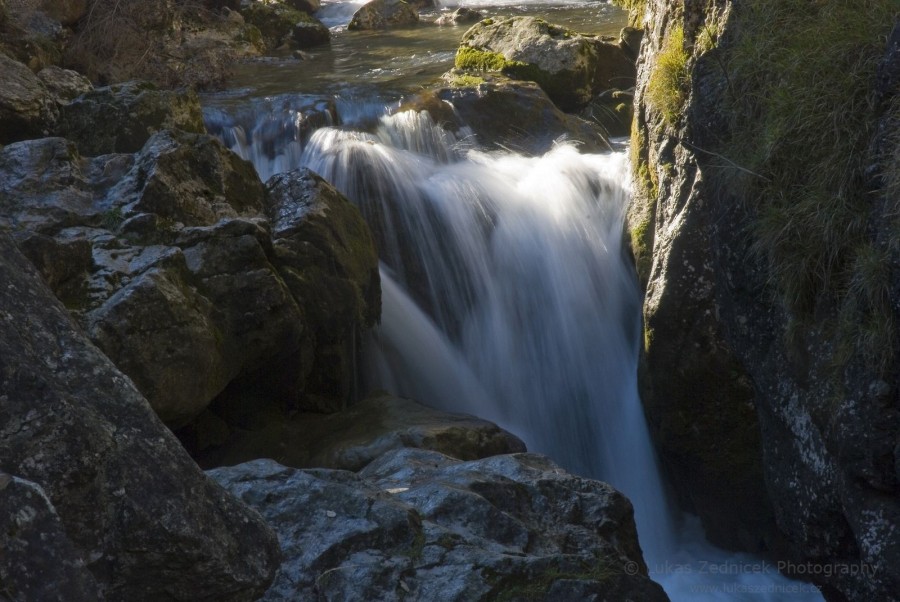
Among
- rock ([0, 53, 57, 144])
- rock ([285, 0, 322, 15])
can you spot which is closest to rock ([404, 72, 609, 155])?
rock ([0, 53, 57, 144])

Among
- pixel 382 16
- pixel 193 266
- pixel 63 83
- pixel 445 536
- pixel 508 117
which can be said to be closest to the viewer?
pixel 445 536

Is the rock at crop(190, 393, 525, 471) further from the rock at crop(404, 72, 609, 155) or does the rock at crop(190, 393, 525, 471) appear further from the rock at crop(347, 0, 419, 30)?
the rock at crop(347, 0, 419, 30)

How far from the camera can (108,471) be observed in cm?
193

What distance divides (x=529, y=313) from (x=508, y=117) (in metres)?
3.15

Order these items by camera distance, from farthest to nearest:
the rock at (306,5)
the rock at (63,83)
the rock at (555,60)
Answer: the rock at (306,5) → the rock at (555,60) → the rock at (63,83)

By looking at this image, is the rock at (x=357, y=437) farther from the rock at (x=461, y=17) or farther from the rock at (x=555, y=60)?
the rock at (x=461, y=17)

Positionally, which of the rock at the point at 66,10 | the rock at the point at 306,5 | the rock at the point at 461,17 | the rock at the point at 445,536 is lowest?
the rock at the point at 445,536

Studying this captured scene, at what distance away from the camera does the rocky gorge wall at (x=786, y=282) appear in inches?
136

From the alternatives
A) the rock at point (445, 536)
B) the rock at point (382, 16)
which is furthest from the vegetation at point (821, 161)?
the rock at point (382, 16)

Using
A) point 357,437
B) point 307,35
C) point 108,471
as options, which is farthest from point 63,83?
point 307,35

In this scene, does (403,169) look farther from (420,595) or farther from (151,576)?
(151,576)

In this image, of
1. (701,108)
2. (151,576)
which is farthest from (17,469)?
(701,108)

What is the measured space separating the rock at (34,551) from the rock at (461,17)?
15429 mm

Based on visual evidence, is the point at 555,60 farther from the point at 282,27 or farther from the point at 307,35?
the point at 282,27
